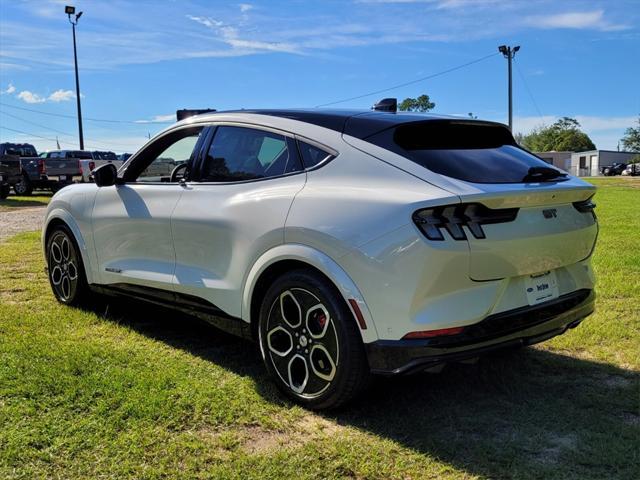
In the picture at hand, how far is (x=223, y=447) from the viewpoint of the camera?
296cm

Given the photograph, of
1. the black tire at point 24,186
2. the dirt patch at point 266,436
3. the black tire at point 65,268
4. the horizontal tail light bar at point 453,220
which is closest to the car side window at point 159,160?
the black tire at point 65,268

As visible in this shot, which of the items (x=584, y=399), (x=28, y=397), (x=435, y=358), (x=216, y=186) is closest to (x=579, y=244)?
(x=584, y=399)

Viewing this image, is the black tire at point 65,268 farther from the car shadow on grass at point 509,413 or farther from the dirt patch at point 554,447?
the dirt patch at point 554,447

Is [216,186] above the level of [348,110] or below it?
below

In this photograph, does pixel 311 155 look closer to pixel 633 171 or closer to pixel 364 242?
pixel 364 242

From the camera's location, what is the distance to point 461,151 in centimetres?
334

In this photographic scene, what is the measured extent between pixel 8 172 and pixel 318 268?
2110 cm

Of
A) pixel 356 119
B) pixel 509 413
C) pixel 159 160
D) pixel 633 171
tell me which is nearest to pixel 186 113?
pixel 159 160

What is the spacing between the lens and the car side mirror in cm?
473

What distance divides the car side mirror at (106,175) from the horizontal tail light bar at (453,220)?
9.33 ft

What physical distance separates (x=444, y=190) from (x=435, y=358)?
2.63ft

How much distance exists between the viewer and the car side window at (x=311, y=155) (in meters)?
3.43

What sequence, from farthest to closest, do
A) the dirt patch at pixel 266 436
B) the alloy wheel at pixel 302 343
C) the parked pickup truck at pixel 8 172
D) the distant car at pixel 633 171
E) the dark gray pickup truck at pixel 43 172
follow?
1. the distant car at pixel 633 171
2. the dark gray pickup truck at pixel 43 172
3. the parked pickup truck at pixel 8 172
4. the alloy wheel at pixel 302 343
5. the dirt patch at pixel 266 436

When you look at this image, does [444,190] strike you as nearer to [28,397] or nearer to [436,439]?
[436,439]
